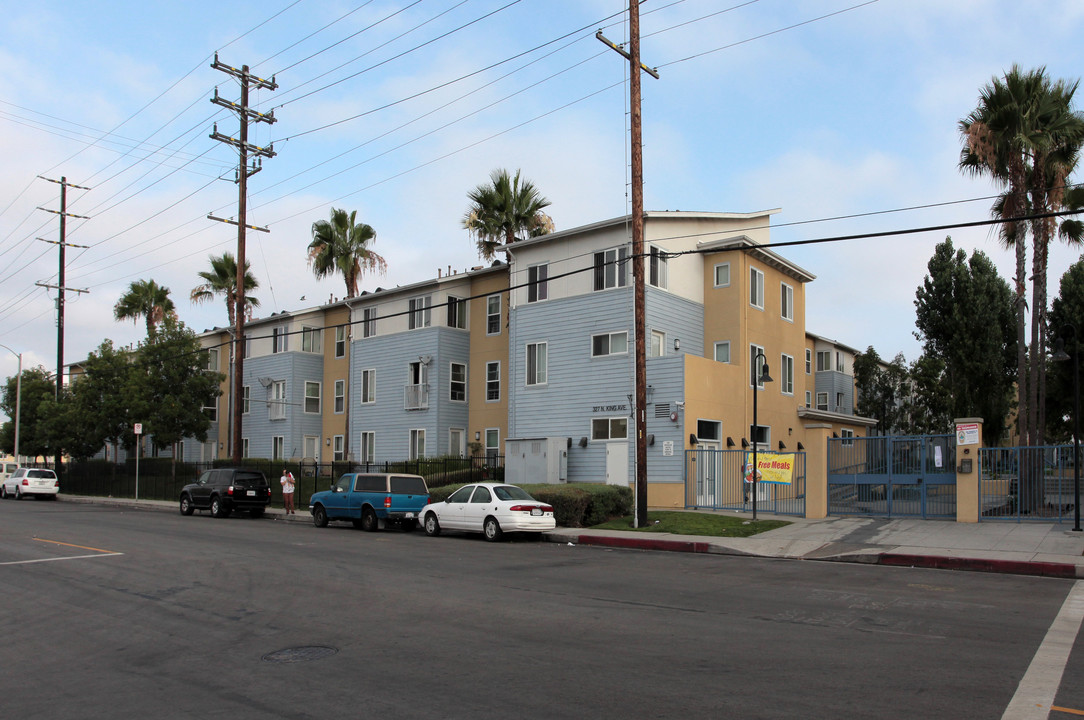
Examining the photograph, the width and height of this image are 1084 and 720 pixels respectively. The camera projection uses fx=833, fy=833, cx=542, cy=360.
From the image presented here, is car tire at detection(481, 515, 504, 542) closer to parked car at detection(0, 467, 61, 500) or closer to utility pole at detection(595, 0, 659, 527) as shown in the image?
utility pole at detection(595, 0, 659, 527)

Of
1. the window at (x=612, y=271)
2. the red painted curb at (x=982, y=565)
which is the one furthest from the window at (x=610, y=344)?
the red painted curb at (x=982, y=565)

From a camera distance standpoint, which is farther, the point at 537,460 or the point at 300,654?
the point at 537,460

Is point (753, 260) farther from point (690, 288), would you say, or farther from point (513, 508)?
point (513, 508)

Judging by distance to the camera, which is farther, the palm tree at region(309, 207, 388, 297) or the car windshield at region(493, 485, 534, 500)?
the palm tree at region(309, 207, 388, 297)

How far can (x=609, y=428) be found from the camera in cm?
2908

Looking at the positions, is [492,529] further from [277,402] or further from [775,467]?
[277,402]

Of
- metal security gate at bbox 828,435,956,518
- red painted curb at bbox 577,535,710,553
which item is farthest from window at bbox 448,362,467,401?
metal security gate at bbox 828,435,956,518

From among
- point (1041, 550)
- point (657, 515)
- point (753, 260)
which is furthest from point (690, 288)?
point (1041, 550)

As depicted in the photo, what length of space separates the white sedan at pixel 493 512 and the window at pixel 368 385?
61.3 ft

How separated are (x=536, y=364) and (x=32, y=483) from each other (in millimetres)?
30111

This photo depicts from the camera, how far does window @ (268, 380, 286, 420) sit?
44500 millimetres

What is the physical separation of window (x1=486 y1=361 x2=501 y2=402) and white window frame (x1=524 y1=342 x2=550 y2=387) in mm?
3917

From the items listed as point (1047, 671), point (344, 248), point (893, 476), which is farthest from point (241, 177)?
point (1047, 671)

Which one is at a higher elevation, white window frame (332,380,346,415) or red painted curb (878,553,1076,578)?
white window frame (332,380,346,415)
